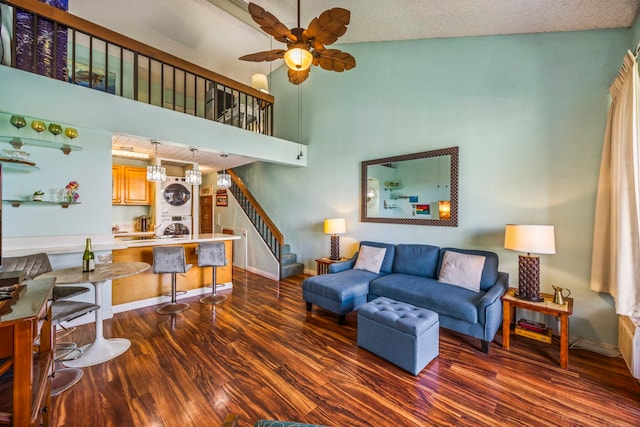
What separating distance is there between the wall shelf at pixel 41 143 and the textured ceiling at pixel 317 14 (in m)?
0.68

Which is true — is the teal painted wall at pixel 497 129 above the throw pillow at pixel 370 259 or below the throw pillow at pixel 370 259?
above

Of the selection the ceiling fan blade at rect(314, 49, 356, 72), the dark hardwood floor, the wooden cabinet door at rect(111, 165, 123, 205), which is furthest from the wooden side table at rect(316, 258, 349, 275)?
the wooden cabinet door at rect(111, 165, 123, 205)

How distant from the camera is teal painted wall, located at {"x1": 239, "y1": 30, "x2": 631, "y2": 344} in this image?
8.92 feet

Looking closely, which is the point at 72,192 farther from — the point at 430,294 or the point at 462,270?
the point at 462,270

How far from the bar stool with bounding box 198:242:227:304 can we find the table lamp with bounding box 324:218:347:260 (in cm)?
180

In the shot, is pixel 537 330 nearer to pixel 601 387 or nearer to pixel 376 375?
pixel 601 387

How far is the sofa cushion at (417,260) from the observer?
139 inches

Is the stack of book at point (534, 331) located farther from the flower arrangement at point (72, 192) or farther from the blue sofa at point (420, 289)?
the flower arrangement at point (72, 192)

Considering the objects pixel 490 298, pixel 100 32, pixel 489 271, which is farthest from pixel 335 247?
pixel 100 32

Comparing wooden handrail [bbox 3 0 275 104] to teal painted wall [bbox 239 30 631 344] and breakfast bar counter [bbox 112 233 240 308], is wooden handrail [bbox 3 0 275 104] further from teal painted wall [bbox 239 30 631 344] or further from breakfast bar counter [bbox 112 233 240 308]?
breakfast bar counter [bbox 112 233 240 308]

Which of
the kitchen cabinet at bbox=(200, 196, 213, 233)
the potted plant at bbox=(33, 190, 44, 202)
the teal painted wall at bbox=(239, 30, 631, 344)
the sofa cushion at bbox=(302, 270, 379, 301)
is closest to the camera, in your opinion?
the teal painted wall at bbox=(239, 30, 631, 344)

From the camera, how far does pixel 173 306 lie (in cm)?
378

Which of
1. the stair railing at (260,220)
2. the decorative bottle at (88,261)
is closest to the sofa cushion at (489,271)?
the stair railing at (260,220)

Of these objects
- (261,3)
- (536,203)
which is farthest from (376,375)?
(261,3)
